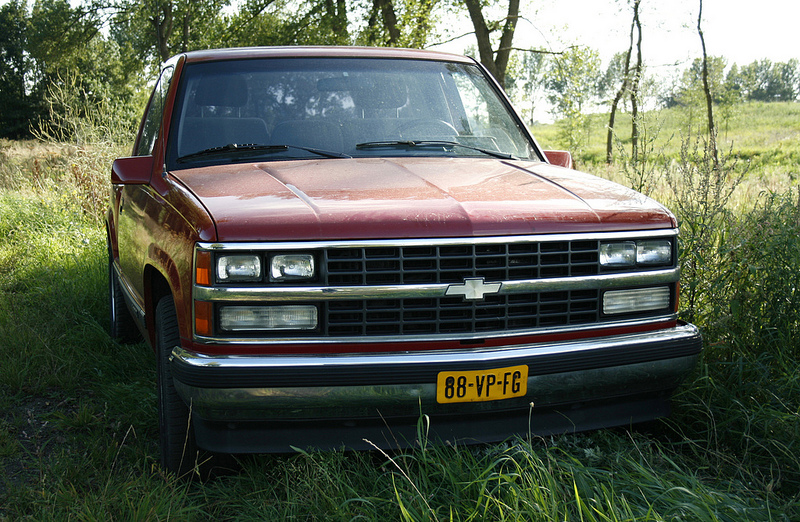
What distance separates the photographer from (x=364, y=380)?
7.70 feet

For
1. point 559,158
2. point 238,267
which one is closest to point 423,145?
point 559,158

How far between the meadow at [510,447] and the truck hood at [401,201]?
0.79m

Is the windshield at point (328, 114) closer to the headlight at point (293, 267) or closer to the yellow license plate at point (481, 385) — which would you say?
the headlight at point (293, 267)

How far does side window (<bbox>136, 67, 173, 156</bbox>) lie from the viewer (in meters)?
4.02

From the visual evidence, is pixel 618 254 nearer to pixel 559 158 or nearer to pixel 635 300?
pixel 635 300

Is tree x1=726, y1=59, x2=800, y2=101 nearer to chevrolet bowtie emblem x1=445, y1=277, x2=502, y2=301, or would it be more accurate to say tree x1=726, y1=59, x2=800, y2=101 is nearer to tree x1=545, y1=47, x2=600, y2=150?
tree x1=545, y1=47, x2=600, y2=150

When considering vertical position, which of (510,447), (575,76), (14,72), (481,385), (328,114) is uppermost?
(14,72)

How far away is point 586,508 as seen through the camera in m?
2.13

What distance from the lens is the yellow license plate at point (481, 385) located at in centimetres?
242

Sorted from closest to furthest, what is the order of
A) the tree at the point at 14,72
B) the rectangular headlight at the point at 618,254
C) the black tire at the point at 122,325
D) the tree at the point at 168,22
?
the rectangular headlight at the point at 618,254 < the black tire at the point at 122,325 < the tree at the point at 168,22 < the tree at the point at 14,72

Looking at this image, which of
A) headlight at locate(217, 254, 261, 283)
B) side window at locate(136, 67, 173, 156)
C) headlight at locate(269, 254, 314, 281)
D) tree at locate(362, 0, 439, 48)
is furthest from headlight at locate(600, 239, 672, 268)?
tree at locate(362, 0, 439, 48)

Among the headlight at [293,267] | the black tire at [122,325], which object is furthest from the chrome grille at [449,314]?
the black tire at [122,325]

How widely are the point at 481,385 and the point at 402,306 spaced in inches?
15.3

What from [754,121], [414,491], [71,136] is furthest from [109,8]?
[754,121]
